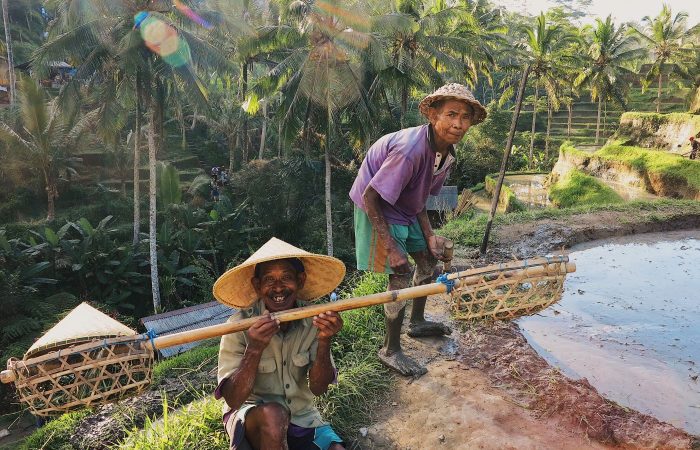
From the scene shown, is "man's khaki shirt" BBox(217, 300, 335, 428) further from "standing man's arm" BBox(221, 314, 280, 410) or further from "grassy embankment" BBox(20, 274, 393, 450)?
"grassy embankment" BBox(20, 274, 393, 450)

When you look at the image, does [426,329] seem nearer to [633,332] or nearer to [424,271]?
[424,271]

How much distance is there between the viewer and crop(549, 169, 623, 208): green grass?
1558 centimetres

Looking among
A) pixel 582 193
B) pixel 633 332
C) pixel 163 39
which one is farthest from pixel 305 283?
pixel 582 193

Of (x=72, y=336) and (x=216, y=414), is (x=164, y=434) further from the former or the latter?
(x=72, y=336)

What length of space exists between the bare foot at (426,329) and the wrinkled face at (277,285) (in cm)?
180

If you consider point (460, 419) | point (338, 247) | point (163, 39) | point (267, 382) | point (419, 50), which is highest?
point (419, 50)

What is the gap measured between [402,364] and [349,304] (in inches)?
53.2

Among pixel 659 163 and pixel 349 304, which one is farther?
pixel 659 163

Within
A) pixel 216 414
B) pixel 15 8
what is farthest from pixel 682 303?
pixel 15 8

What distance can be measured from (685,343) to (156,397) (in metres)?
4.72

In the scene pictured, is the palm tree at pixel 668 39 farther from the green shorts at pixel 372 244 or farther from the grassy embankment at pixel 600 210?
the green shorts at pixel 372 244

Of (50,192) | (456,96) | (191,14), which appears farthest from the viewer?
(50,192)

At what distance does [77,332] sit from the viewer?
83.2 inches

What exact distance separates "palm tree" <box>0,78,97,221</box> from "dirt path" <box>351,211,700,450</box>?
49.5 ft
